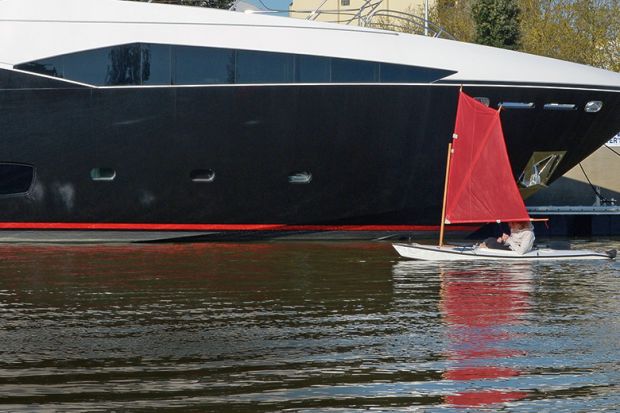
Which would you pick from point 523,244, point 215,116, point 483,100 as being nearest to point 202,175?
point 215,116

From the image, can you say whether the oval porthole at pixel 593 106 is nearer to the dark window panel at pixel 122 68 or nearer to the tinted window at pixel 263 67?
the tinted window at pixel 263 67

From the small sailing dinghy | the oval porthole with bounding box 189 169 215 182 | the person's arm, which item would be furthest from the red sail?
the oval porthole with bounding box 189 169 215 182

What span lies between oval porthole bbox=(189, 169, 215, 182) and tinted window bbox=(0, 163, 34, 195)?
3323 mm

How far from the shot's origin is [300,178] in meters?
23.6

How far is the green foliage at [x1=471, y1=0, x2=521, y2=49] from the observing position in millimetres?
50000

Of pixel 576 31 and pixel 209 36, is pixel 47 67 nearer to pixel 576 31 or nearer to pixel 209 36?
pixel 209 36

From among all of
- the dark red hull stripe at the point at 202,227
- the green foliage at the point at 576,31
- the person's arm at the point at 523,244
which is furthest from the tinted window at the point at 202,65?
the green foliage at the point at 576,31

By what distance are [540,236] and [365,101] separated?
797 centimetres

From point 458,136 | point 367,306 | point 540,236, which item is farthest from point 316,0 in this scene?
point 367,306

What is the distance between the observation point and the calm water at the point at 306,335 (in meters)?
9.51

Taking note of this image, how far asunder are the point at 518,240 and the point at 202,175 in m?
6.72

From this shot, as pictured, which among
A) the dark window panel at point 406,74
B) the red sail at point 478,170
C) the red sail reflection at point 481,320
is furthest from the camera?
the dark window panel at point 406,74

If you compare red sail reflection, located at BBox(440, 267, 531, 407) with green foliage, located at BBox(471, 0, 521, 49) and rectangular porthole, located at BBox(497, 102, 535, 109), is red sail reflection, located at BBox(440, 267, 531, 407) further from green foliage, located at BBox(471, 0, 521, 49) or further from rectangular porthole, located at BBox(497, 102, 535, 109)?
green foliage, located at BBox(471, 0, 521, 49)

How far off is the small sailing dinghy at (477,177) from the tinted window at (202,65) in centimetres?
483
